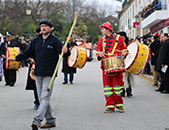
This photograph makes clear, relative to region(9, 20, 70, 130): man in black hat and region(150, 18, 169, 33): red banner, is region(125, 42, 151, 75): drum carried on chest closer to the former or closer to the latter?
region(9, 20, 70, 130): man in black hat

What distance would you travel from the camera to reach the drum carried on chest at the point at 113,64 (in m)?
7.61

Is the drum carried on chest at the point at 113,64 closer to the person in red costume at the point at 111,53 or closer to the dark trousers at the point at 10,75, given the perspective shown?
the person in red costume at the point at 111,53

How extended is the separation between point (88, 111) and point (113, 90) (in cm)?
75

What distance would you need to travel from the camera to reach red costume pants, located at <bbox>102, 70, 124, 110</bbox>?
25.9 ft

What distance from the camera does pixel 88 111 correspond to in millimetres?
8047

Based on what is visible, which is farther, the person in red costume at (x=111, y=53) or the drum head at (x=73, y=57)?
the drum head at (x=73, y=57)

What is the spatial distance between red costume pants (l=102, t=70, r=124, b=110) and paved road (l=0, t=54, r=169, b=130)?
0.86 ft

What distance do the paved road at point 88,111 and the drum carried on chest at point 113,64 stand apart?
3.15ft

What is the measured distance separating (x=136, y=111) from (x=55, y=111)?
Result: 1.88m

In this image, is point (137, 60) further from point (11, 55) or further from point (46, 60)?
point (11, 55)

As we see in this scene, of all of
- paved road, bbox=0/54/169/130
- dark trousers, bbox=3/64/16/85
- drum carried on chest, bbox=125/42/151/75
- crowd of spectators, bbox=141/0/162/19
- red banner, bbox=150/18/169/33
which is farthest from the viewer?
crowd of spectators, bbox=141/0/162/19

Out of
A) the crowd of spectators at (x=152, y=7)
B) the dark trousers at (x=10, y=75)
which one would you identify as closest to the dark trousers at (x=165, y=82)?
the dark trousers at (x=10, y=75)

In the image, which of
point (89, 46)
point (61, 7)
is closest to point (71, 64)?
point (89, 46)

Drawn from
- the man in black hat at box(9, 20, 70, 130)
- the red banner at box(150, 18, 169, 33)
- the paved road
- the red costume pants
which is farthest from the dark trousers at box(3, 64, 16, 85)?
the red banner at box(150, 18, 169, 33)
